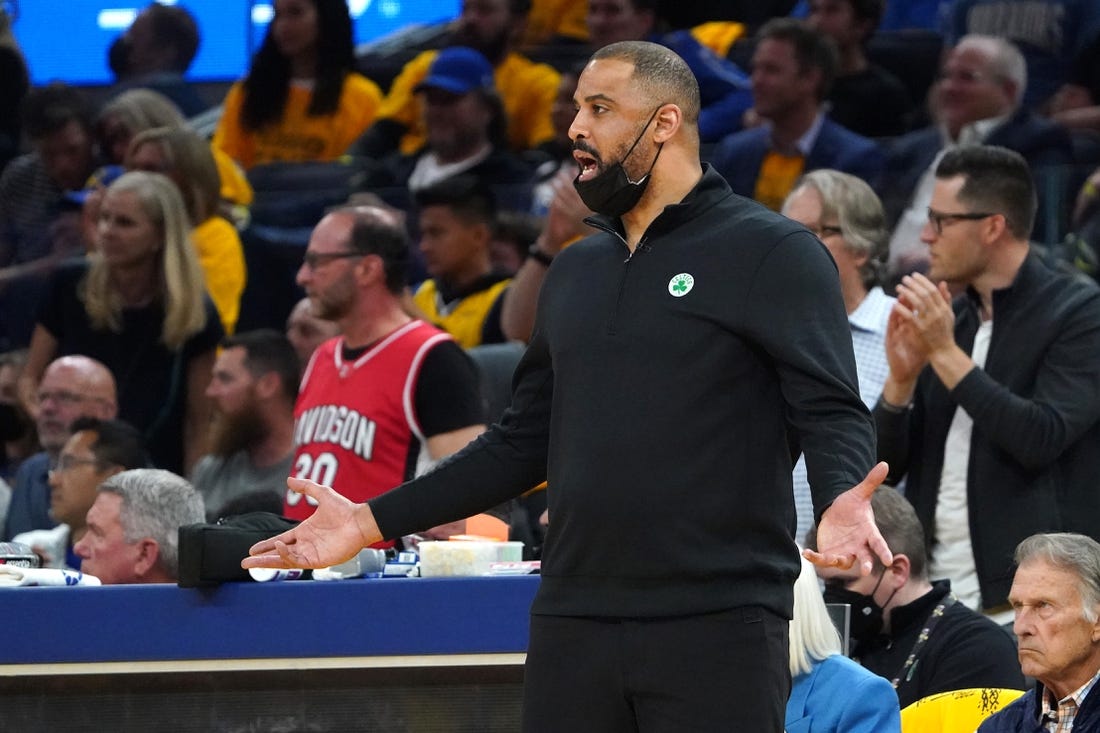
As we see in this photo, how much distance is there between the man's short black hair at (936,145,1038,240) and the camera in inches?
199

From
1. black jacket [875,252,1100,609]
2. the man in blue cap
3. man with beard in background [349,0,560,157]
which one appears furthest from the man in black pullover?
man with beard in background [349,0,560,157]

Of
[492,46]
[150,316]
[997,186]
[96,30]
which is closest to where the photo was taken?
[997,186]

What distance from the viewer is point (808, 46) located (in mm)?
7488

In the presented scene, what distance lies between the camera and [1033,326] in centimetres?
493

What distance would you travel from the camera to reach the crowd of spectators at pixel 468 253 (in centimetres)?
487

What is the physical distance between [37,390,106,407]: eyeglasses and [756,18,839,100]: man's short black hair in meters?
3.04

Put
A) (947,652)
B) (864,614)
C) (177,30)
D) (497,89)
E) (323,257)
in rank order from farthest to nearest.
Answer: (177,30) → (497,89) → (323,257) → (864,614) → (947,652)

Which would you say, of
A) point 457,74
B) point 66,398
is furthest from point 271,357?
point 457,74

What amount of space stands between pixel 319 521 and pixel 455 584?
0.62 m

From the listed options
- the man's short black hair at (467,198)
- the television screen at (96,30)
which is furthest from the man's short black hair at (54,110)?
the man's short black hair at (467,198)

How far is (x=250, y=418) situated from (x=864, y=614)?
260cm

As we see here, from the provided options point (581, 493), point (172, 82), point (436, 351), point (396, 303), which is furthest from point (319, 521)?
point (172, 82)

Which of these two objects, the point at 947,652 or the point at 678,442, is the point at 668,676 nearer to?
the point at 678,442

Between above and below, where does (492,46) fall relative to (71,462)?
above
